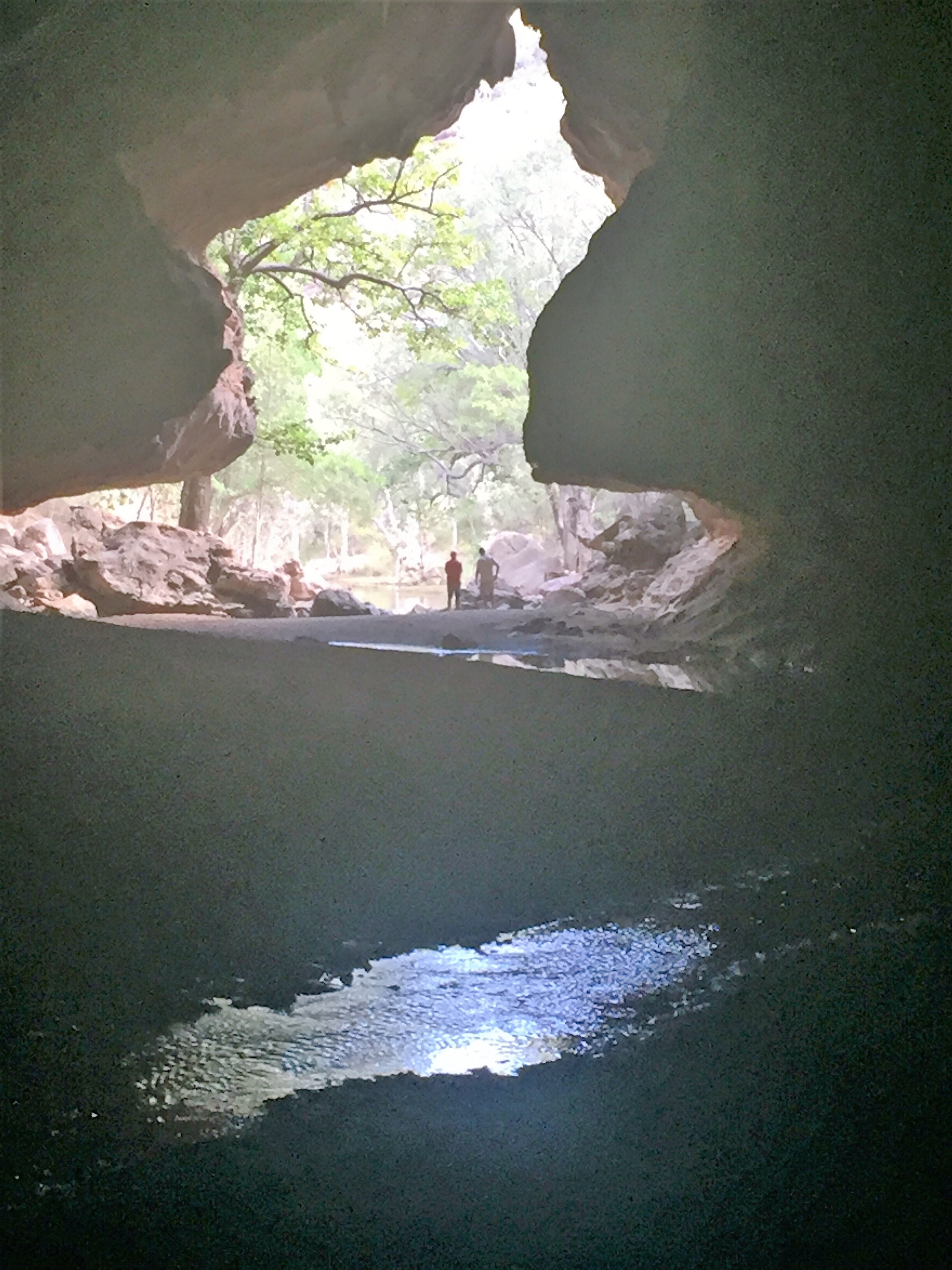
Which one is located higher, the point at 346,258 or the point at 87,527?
the point at 346,258

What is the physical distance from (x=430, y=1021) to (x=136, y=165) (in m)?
5.79

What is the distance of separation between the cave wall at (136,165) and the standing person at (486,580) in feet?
23.9

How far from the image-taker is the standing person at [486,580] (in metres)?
14.1

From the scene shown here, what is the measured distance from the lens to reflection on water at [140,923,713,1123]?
1750 mm

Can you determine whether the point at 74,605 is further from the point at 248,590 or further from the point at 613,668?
the point at 613,668

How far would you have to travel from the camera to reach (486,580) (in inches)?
558

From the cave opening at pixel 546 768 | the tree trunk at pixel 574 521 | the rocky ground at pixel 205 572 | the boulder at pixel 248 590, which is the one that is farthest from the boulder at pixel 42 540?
the tree trunk at pixel 574 521

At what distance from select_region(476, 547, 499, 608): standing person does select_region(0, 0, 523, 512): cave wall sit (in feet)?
23.9

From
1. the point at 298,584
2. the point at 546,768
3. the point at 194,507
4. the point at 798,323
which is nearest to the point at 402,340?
the point at 298,584

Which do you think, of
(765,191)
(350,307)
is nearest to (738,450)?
(765,191)

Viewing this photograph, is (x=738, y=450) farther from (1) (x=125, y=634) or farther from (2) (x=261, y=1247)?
(2) (x=261, y=1247)

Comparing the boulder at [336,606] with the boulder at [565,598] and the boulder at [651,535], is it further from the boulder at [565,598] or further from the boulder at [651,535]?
the boulder at [651,535]

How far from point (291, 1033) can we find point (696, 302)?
12.7 feet

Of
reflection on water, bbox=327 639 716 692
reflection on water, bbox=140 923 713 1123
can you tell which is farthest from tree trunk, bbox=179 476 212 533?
reflection on water, bbox=140 923 713 1123
